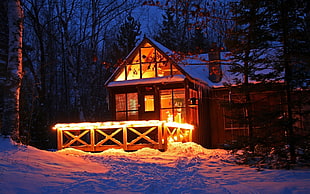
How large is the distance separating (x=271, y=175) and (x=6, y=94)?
7.34 metres

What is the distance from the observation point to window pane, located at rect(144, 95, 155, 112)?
54.2 feet

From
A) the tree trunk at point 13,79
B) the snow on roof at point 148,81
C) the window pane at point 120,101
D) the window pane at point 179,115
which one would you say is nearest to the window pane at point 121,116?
the window pane at point 120,101

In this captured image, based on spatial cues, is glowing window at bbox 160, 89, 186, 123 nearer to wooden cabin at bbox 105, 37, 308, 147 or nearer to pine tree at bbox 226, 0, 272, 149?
wooden cabin at bbox 105, 37, 308, 147

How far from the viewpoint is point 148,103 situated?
1666 centimetres

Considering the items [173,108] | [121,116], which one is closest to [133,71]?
[121,116]

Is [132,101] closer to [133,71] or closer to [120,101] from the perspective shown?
[120,101]

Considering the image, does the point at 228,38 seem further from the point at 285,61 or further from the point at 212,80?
the point at 212,80

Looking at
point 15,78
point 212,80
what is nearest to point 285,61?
point 15,78

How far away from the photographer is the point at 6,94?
8.73 meters

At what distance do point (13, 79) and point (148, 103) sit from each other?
8803 mm

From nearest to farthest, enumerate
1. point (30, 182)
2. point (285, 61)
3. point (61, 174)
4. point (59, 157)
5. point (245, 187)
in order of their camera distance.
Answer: point (30, 182)
point (245, 187)
point (61, 174)
point (285, 61)
point (59, 157)

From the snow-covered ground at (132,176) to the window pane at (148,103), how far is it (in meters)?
7.46

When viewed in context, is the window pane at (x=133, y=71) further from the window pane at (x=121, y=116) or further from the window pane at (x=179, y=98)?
the window pane at (x=179, y=98)

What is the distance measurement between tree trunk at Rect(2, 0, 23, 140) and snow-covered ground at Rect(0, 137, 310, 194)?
531 mm
